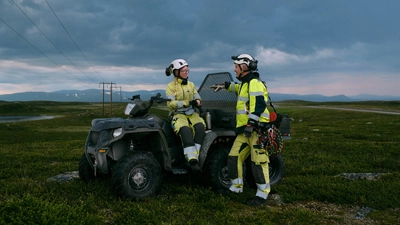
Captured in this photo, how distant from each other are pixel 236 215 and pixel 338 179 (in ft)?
13.0

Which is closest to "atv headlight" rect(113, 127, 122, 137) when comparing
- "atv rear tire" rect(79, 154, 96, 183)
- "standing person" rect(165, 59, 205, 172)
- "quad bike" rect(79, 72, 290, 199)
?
"quad bike" rect(79, 72, 290, 199)

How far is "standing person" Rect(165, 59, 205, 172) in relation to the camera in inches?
286

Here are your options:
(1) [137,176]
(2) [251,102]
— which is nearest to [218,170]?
→ (2) [251,102]

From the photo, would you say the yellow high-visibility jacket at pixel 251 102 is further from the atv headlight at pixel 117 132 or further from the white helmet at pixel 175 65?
the atv headlight at pixel 117 132

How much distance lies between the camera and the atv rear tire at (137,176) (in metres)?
6.61

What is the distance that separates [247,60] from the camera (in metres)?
7.39

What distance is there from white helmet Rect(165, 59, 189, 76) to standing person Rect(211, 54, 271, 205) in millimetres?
1108

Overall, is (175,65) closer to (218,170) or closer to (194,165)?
(194,165)

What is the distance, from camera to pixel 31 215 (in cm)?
548

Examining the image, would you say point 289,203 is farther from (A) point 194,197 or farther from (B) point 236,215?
(A) point 194,197

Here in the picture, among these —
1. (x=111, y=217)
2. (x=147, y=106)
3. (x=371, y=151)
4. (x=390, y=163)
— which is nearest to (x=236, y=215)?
(x=111, y=217)

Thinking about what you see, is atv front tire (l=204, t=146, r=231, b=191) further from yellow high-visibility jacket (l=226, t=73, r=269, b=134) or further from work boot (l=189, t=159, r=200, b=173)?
yellow high-visibility jacket (l=226, t=73, r=269, b=134)

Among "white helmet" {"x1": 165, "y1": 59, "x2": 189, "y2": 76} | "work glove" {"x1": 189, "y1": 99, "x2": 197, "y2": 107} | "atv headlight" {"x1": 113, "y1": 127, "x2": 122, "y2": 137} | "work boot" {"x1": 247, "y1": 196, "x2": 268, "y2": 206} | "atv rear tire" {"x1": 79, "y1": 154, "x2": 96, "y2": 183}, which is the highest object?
"white helmet" {"x1": 165, "y1": 59, "x2": 189, "y2": 76}

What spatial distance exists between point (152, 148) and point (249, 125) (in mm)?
2162
